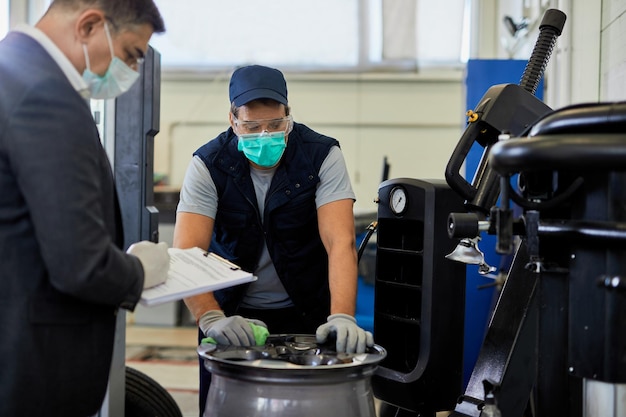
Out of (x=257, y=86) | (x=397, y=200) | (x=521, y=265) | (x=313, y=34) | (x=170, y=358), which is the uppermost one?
(x=313, y=34)

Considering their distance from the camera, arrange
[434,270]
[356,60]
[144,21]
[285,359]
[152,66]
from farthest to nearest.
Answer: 1. [356,60]
2. [152,66]
3. [434,270]
4. [285,359]
5. [144,21]

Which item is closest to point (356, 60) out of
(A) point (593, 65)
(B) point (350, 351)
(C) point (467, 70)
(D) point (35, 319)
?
(C) point (467, 70)

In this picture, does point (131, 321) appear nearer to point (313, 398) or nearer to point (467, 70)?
point (467, 70)

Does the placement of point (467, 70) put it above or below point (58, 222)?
above

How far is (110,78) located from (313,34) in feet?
13.8

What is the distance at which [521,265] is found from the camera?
1.40 m

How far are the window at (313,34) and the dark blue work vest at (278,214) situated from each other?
3520mm

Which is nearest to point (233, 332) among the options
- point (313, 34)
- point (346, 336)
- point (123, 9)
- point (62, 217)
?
point (346, 336)

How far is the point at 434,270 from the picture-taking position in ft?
6.07

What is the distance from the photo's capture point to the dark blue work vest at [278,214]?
175cm

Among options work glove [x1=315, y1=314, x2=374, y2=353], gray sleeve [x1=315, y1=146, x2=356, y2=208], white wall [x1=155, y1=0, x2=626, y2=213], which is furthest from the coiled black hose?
white wall [x1=155, y1=0, x2=626, y2=213]

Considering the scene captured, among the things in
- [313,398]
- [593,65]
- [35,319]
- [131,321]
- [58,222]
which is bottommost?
[131,321]

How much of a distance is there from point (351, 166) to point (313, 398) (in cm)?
403

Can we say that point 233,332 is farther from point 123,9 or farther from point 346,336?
point 123,9
